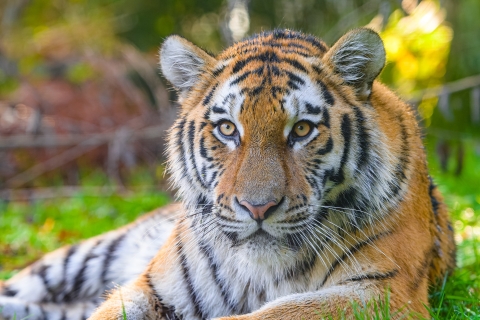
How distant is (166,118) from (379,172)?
206 inches

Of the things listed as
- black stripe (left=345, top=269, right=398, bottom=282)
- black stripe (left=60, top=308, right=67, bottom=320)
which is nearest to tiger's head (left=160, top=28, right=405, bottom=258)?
black stripe (left=345, top=269, right=398, bottom=282)

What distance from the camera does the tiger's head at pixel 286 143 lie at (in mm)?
2504

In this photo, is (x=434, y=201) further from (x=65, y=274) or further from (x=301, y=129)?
(x=65, y=274)

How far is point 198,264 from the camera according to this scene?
3051mm

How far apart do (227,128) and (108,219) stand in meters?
3.79

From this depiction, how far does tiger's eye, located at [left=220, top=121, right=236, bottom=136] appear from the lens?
2742mm

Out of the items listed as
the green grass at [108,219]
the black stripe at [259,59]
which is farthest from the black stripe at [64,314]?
the black stripe at [259,59]

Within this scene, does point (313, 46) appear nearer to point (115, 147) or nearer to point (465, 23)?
point (115, 147)

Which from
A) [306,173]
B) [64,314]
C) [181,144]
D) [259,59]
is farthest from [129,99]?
[306,173]

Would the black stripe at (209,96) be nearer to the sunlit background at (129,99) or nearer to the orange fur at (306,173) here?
the orange fur at (306,173)

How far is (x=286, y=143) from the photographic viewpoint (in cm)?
262

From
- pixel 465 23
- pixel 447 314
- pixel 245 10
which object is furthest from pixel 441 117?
pixel 447 314

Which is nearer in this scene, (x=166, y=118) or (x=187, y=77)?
(x=187, y=77)

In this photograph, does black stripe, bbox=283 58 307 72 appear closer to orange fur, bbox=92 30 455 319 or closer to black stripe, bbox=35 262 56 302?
orange fur, bbox=92 30 455 319
